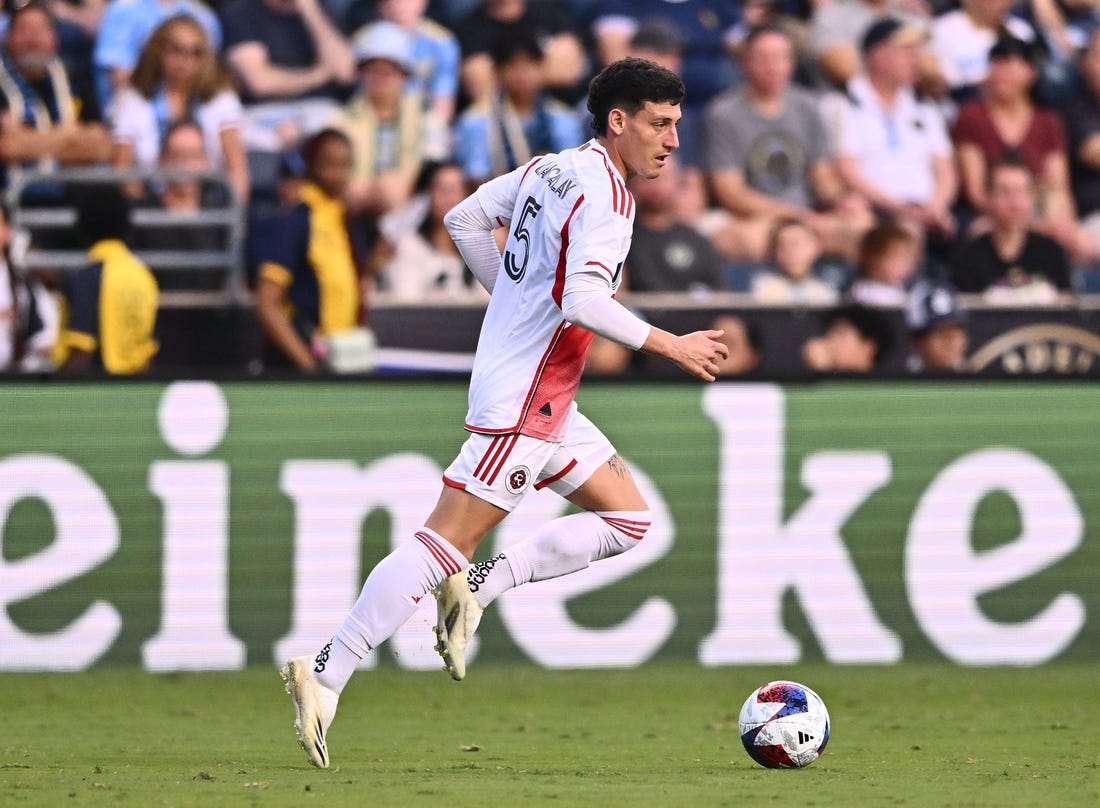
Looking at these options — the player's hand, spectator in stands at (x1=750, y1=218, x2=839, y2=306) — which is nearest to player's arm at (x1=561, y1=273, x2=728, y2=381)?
the player's hand

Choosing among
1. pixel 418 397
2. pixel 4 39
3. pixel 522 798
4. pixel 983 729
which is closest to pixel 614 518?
pixel 522 798

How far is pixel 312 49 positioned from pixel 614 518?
7388 mm

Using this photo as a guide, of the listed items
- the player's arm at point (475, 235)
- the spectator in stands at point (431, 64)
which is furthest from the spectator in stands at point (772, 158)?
the player's arm at point (475, 235)

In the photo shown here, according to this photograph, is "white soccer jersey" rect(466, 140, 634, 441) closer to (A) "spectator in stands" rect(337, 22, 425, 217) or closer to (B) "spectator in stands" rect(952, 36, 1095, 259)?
(A) "spectator in stands" rect(337, 22, 425, 217)

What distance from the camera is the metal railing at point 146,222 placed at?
11.6 metres

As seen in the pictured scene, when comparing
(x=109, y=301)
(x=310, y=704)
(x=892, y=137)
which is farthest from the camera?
(x=892, y=137)

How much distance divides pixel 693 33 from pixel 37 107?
483 centimetres

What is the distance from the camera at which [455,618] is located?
660 centimetres

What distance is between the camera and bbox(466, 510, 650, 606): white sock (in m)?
6.80

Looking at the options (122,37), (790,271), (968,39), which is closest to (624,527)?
(790,271)

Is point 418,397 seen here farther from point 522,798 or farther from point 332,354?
point 522,798

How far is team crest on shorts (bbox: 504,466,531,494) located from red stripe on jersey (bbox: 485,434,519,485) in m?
0.04

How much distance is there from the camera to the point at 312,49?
13375mm

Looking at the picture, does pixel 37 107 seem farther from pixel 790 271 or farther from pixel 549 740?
pixel 549 740
